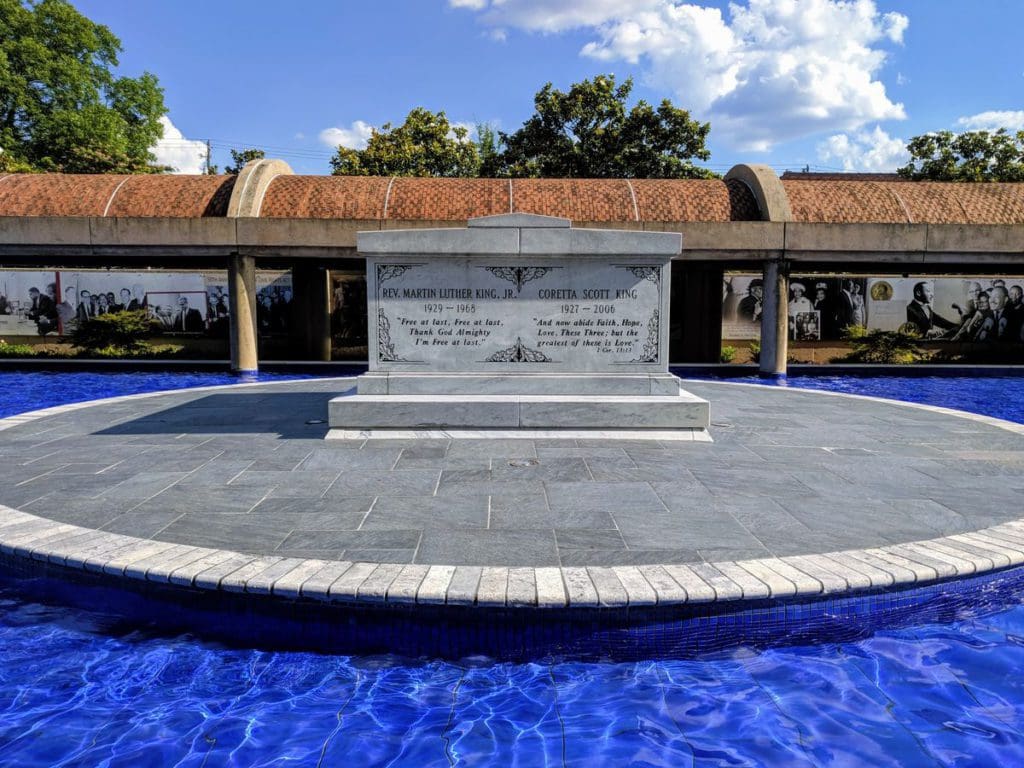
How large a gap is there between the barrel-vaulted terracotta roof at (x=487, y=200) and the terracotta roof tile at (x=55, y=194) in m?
0.03

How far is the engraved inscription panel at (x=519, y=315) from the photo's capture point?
334 inches

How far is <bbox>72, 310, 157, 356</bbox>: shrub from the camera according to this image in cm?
2070

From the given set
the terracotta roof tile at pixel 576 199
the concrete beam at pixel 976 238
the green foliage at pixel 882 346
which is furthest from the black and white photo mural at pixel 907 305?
the terracotta roof tile at pixel 576 199

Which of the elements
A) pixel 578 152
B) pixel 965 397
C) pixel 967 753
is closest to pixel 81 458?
pixel 967 753

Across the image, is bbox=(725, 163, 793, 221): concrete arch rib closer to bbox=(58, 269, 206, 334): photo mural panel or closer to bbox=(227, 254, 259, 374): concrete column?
bbox=(227, 254, 259, 374): concrete column

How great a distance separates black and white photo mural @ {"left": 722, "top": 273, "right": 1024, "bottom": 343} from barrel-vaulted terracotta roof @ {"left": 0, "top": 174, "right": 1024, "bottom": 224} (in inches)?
108

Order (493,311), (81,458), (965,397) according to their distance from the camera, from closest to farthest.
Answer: (81,458) < (493,311) < (965,397)

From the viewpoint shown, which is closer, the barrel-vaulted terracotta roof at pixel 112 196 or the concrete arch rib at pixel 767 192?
the concrete arch rib at pixel 767 192

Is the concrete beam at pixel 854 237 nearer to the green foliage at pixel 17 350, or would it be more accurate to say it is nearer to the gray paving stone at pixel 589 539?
the gray paving stone at pixel 589 539

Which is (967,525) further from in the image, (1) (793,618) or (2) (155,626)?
(2) (155,626)

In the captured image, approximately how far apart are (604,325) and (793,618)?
5.04m

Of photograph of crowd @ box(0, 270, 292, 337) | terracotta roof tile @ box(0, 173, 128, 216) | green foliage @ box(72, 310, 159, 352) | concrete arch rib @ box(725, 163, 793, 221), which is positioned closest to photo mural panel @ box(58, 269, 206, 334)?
photograph of crowd @ box(0, 270, 292, 337)

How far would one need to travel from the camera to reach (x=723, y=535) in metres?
4.87

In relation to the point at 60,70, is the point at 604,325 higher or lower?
lower
